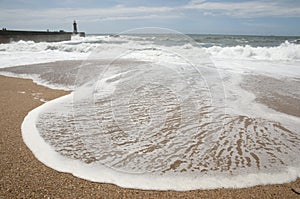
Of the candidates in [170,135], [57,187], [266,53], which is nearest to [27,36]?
[266,53]

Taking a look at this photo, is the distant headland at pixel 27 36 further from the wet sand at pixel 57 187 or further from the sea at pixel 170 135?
the wet sand at pixel 57 187

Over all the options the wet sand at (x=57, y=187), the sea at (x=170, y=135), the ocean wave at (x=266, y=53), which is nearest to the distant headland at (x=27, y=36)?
the ocean wave at (x=266, y=53)

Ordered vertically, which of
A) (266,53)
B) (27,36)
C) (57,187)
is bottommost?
(57,187)

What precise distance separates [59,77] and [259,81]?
6.27 metres

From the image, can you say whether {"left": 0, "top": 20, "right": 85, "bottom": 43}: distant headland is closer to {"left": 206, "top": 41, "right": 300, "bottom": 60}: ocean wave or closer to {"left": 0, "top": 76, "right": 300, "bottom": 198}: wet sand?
{"left": 206, "top": 41, "right": 300, "bottom": 60}: ocean wave

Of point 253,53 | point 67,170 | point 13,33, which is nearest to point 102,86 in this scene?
point 67,170

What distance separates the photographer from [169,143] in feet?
9.46

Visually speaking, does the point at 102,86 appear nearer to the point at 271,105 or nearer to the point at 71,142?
the point at 71,142

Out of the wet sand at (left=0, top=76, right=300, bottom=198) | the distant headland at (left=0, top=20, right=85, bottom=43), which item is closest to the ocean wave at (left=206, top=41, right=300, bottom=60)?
the wet sand at (left=0, top=76, right=300, bottom=198)

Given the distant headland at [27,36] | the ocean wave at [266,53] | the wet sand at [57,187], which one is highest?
the distant headland at [27,36]

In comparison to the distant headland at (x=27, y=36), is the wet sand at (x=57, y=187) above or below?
below

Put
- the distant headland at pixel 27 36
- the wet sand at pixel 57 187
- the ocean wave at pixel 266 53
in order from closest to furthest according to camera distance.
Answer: the wet sand at pixel 57 187 → the ocean wave at pixel 266 53 → the distant headland at pixel 27 36

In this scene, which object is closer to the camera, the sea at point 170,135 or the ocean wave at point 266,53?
the sea at point 170,135

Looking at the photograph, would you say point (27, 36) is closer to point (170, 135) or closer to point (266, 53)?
point (266, 53)
